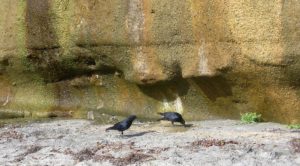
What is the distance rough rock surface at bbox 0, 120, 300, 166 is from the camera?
8922 mm

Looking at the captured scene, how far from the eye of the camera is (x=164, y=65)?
12375 millimetres

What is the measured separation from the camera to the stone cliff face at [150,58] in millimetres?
11211

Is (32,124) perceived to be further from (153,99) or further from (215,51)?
(215,51)

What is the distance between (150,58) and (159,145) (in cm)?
307

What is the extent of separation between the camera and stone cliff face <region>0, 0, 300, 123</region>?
11.2 metres

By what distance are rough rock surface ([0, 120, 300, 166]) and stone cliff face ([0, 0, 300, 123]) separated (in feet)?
2.45

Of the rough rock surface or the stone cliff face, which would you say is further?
the stone cliff face

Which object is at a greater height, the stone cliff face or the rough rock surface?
the stone cliff face

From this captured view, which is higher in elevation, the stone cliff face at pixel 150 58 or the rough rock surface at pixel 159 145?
the stone cliff face at pixel 150 58

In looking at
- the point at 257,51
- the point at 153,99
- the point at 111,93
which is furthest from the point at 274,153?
the point at 111,93

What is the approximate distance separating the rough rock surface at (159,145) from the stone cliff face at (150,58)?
2.45ft

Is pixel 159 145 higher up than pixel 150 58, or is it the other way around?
pixel 150 58

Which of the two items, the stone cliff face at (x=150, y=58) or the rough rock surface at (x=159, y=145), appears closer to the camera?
the rough rock surface at (x=159, y=145)

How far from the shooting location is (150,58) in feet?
41.0
